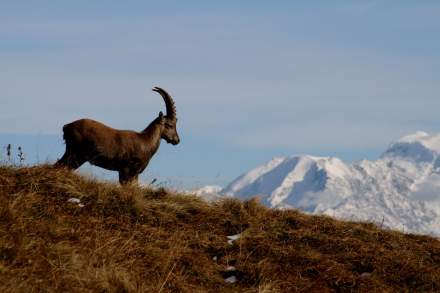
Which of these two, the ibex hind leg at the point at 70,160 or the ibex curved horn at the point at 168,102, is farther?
the ibex curved horn at the point at 168,102

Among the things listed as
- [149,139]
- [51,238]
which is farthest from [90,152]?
[51,238]

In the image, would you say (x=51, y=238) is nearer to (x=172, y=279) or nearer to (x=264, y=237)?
(x=172, y=279)

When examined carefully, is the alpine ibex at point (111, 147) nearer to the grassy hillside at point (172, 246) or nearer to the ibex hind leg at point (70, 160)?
the ibex hind leg at point (70, 160)

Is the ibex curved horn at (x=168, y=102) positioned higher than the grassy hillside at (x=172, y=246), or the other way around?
the ibex curved horn at (x=168, y=102)

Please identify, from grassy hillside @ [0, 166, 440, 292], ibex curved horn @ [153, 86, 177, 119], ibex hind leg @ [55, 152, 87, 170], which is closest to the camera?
grassy hillside @ [0, 166, 440, 292]

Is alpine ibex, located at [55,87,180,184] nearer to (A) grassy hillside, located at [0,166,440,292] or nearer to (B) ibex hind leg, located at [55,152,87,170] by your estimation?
(B) ibex hind leg, located at [55,152,87,170]

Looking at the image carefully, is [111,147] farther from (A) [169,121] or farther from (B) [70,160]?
(A) [169,121]

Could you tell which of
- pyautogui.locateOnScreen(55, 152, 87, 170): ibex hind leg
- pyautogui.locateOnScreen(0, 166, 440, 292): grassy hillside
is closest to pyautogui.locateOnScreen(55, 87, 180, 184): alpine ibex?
pyautogui.locateOnScreen(55, 152, 87, 170): ibex hind leg

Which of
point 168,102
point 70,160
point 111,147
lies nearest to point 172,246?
point 70,160

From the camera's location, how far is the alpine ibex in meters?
14.2

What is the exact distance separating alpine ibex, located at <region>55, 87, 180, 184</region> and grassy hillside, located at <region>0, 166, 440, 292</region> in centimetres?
189

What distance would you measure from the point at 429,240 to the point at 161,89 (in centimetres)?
669

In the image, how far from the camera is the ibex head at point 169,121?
669 inches

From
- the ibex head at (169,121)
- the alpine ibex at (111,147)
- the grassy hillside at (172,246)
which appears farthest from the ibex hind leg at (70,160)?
the ibex head at (169,121)
